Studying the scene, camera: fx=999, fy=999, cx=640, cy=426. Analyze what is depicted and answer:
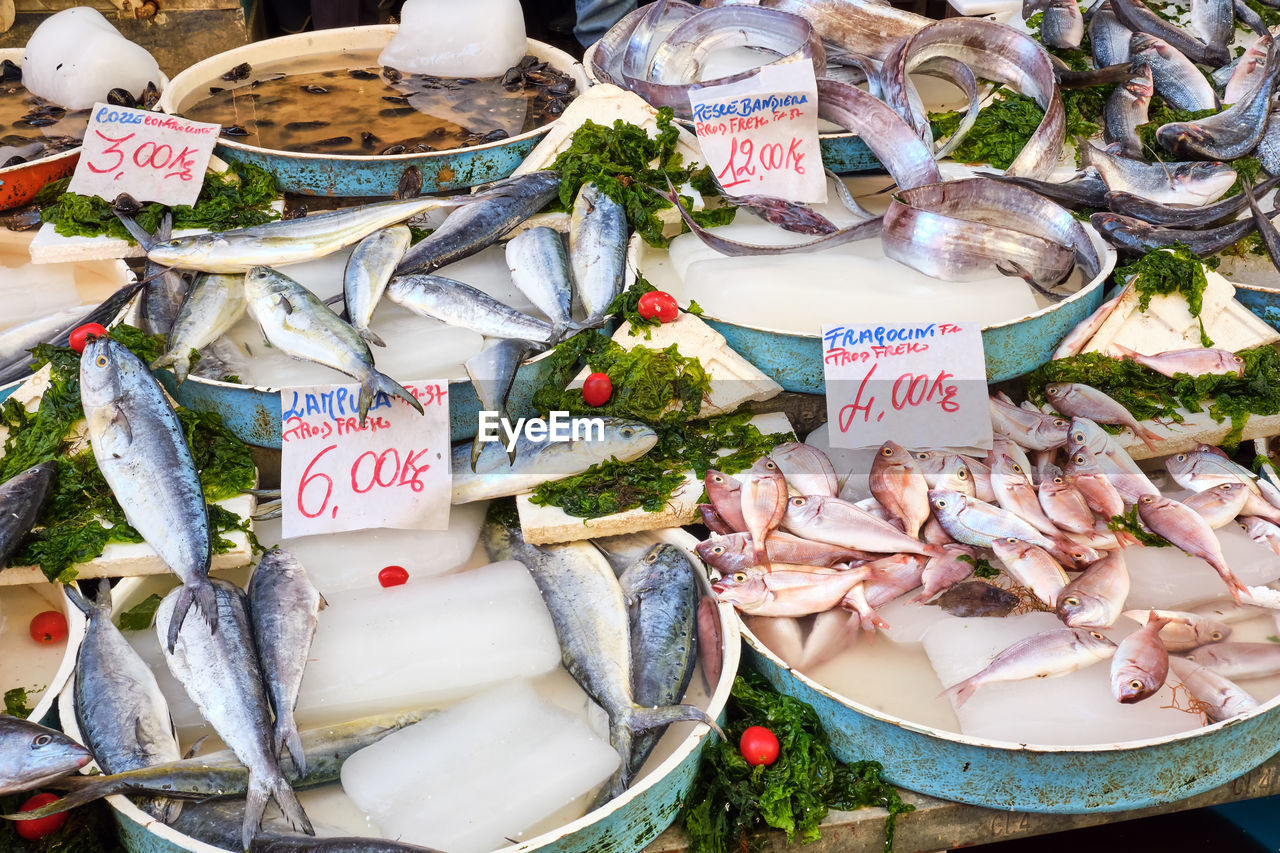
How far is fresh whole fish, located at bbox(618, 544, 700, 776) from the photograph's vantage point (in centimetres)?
220

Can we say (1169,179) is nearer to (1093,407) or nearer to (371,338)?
(1093,407)

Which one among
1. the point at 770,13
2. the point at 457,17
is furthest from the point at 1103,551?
the point at 457,17

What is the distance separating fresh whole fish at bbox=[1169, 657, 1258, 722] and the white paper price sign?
69.7 inches

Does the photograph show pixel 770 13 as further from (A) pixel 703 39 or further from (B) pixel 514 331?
(B) pixel 514 331

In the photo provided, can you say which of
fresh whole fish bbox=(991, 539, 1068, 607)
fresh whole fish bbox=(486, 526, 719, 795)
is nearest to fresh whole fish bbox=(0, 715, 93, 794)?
fresh whole fish bbox=(486, 526, 719, 795)

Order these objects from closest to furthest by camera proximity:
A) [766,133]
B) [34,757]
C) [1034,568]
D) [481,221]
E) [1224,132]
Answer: [34,757], [1034,568], [481,221], [766,133], [1224,132]

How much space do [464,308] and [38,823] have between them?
148 centimetres

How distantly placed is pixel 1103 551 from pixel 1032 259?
92 cm

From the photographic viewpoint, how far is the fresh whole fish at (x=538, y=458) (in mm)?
2516

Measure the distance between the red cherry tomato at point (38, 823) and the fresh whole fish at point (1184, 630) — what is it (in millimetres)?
2249

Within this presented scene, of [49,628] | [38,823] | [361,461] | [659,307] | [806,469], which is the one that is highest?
[659,307]

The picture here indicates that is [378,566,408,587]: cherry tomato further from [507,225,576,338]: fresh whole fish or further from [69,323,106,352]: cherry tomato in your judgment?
[69,323,106,352]: cherry tomato

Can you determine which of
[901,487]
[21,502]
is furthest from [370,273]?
[901,487]

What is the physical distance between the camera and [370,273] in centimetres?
269
